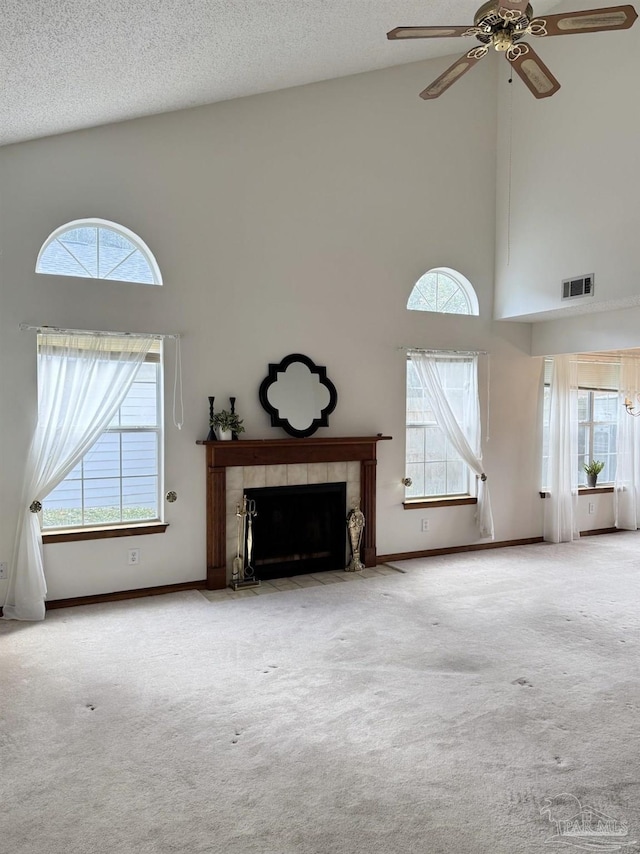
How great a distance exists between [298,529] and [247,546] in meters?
0.55

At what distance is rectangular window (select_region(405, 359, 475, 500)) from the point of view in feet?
20.9

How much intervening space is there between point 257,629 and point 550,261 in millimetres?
4263

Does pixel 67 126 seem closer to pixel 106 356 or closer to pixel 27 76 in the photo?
pixel 27 76

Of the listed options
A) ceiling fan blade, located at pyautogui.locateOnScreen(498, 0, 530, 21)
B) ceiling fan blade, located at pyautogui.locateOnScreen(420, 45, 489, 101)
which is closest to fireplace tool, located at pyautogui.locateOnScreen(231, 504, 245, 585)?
ceiling fan blade, located at pyautogui.locateOnScreen(420, 45, 489, 101)

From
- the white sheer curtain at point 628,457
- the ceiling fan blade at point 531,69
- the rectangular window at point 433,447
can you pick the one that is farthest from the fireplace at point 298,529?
the white sheer curtain at point 628,457

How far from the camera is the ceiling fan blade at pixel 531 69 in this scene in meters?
3.00

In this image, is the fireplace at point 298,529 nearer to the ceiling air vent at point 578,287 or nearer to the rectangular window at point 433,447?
the rectangular window at point 433,447

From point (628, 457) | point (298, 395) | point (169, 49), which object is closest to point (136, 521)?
point (298, 395)

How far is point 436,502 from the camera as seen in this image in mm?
6418

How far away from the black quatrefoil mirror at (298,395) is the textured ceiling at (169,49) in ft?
7.35

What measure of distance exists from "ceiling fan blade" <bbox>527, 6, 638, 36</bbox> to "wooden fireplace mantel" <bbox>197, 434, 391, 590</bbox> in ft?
11.4

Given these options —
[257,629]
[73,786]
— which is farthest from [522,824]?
[257,629]

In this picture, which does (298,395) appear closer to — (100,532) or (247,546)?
(247,546)

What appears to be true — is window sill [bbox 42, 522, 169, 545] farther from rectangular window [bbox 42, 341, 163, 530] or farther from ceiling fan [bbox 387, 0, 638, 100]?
ceiling fan [bbox 387, 0, 638, 100]
